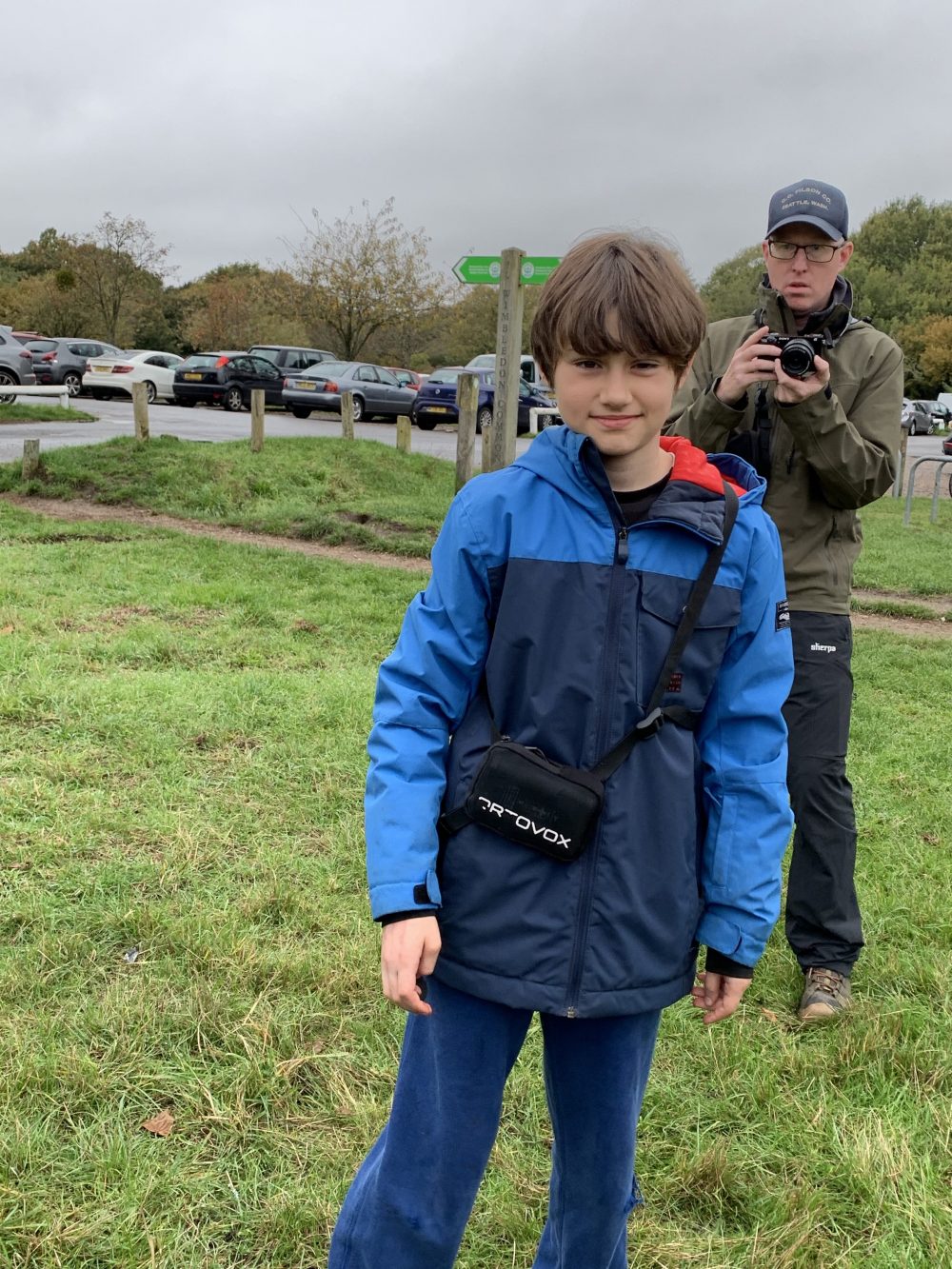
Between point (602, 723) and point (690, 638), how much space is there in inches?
6.9

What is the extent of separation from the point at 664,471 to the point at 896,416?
1.54 metres

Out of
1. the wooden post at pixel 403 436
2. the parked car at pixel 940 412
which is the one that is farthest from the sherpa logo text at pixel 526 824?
the parked car at pixel 940 412

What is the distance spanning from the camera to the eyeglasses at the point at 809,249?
2.71 meters

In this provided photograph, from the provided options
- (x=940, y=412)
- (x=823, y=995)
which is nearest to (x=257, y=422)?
(x=823, y=995)

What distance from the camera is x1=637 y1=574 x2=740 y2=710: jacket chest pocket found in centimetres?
152

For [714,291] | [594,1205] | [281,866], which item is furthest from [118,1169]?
[714,291]

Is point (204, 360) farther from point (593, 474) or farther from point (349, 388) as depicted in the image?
point (593, 474)

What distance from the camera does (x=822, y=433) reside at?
2.69m

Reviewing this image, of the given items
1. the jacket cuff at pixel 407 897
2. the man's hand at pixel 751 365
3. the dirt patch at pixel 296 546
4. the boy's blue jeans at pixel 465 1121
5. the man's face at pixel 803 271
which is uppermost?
the man's face at pixel 803 271

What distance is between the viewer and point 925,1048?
2797 millimetres

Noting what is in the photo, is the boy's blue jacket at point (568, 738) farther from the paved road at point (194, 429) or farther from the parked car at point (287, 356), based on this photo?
the parked car at point (287, 356)

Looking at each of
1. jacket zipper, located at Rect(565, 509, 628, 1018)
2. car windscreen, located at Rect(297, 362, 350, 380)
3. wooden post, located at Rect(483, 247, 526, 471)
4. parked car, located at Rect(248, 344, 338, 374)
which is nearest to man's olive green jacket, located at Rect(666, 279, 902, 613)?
jacket zipper, located at Rect(565, 509, 628, 1018)

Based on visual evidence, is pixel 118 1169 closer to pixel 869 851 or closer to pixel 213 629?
pixel 869 851

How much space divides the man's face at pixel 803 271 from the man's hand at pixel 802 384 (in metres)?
0.25
